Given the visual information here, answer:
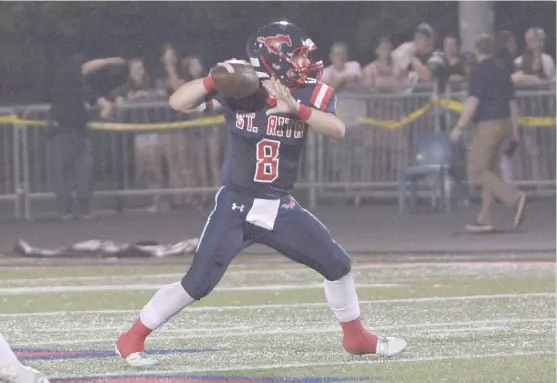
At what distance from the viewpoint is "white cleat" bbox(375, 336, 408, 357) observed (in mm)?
8133

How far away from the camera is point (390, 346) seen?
815cm

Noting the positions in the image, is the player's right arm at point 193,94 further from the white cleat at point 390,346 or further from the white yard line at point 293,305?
the white yard line at point 293,305

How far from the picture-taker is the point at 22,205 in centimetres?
1742

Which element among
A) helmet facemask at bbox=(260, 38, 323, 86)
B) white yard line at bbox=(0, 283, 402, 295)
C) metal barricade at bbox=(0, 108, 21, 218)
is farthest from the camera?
metal barricade at bbox=(0, 108, 21, 218)

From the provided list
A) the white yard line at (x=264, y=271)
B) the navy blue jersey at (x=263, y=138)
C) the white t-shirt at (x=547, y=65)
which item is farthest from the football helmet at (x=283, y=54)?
the white t-shirt at (x=547, y=65)

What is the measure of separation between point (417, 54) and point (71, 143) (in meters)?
4.25

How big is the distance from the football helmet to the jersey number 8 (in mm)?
326

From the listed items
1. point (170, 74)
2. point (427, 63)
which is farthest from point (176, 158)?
point (427, 63)

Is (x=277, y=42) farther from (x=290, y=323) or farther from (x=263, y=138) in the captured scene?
(x=290, y=323)

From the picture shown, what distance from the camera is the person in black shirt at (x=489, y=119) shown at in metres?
15.7

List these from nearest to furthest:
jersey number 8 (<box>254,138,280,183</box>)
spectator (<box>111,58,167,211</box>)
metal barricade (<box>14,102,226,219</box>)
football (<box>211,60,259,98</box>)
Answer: football (<box>211,60,259,98</box>) < jersey number 8 (<box>254,138,280,183</box>) < metal barricade (<box>14,102,226,219</box>) < spectator (<box>111,58,167,211</box>)

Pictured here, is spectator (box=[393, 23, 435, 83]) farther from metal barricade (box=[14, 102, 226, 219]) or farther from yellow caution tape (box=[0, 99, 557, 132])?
metal barricade (box=[14, 102, 226, 219])

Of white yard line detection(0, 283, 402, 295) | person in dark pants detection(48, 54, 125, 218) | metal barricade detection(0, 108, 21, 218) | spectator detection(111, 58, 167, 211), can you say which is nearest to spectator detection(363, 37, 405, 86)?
spectator detection(111, 58, 167, 211)

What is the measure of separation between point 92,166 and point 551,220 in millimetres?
4982
